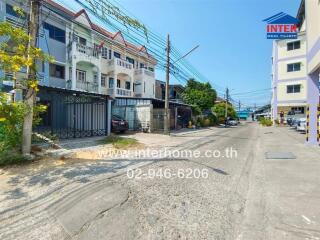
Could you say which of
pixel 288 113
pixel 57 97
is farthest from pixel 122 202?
pixel 288 113

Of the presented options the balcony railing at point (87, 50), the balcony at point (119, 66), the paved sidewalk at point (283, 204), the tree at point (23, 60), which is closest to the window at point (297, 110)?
the balcony at point (119, 66)

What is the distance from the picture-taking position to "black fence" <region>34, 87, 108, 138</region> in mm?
14852

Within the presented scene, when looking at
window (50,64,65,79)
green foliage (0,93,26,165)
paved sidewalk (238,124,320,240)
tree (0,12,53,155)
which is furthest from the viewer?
window (50,64,65,79)

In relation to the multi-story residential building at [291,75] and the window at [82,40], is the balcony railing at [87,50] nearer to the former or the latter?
the window at [82,40]

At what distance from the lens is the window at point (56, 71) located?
20.5 meters

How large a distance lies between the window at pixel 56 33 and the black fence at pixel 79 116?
7554 millimetres

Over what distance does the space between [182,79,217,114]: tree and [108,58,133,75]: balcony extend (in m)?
12.3

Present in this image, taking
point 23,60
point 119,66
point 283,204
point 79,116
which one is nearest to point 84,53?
point 119,66

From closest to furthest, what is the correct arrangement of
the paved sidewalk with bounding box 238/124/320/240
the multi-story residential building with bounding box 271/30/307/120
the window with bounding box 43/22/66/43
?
the paved sidewalk with bounding box 238/124/320/240
the window with bounding box 43/22/66/43
the multi-story residential building with bounding box 271/30/307/120

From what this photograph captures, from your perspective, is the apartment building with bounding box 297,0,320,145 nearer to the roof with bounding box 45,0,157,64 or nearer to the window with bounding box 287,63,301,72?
the roof with bounding box 45,0,157,64

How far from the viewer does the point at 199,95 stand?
124ft

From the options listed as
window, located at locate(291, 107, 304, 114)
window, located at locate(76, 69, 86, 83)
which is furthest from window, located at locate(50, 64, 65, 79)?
window, located at locate(291, 107, 304, 114)

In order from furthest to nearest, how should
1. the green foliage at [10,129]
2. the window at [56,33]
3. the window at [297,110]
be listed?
the window at [297,110]
the window at [56,33]
the green foliage at [10,129]

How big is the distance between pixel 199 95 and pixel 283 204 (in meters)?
33.8
